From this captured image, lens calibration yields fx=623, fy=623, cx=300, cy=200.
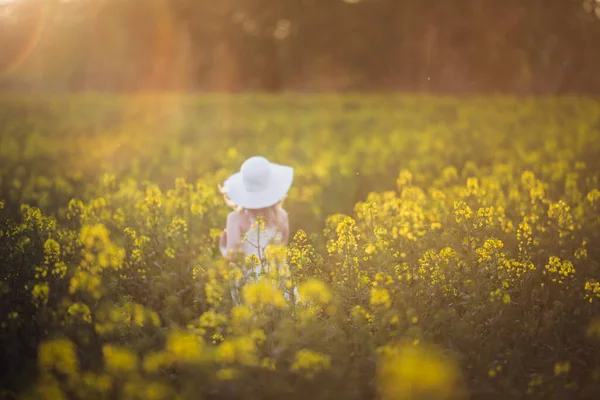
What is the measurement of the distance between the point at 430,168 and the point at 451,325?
231 inches

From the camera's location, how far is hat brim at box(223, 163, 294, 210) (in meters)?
4.81

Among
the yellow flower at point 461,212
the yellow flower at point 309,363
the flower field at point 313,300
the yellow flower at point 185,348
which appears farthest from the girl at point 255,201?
the yellow flower at point 185,348

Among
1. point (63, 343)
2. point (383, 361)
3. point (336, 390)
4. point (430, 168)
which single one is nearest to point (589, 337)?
point (383, 361)

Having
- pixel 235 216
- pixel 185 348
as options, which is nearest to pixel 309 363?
pixel 185 348

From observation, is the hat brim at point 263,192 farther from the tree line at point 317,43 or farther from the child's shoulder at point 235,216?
the tree line at point 317,43

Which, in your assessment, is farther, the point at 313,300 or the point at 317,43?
the point at 317,43

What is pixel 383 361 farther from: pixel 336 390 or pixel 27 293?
pixel 27 293

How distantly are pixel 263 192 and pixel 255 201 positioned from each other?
0.10 meters

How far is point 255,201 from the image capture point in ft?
15.8

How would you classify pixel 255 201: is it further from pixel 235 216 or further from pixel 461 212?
pixel 461 212

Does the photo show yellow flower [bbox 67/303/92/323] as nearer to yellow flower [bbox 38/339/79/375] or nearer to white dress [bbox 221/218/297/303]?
yellow flower [bbox 38/339/79/375]

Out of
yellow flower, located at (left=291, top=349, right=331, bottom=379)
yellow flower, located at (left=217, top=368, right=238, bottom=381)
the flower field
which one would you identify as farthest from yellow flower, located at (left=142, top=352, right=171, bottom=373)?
yellow flower, located at (left=291, top=349, right=331, bottom=379)

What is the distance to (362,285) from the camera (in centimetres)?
412

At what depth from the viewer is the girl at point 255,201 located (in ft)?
15.7
